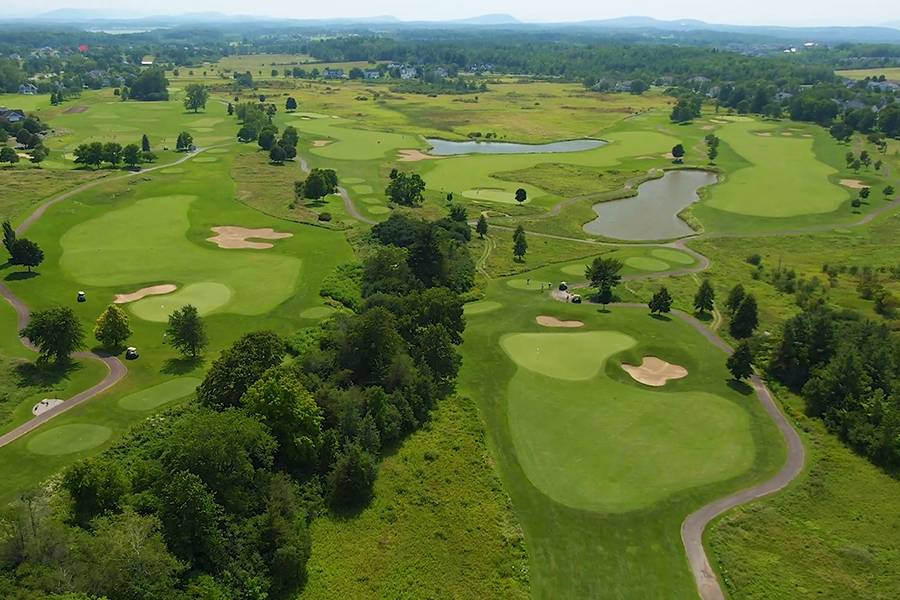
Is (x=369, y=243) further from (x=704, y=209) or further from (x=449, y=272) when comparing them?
(x=704, y=209)

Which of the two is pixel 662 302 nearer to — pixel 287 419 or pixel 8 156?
pixel 287 419

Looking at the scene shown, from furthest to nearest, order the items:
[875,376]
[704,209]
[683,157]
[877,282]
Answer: [683,157]
[704,209]
[877,282]
[875,376]

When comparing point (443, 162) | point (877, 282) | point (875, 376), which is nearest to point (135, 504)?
point (875, 376)

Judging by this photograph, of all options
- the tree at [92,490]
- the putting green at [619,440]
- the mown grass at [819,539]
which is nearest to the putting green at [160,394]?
the tree at [92,490]

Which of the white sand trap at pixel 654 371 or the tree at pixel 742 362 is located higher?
the tree at pixel 742 362

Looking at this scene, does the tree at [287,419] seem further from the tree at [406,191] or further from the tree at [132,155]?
Result: the tree at [132,155]

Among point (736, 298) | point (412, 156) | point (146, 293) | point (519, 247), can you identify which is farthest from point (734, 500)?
point (412, 156)

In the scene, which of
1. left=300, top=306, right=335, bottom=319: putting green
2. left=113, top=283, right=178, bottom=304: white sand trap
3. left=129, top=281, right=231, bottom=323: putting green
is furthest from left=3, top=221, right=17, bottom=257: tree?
left=300, top=306, right=335, bottom=319: putting green
